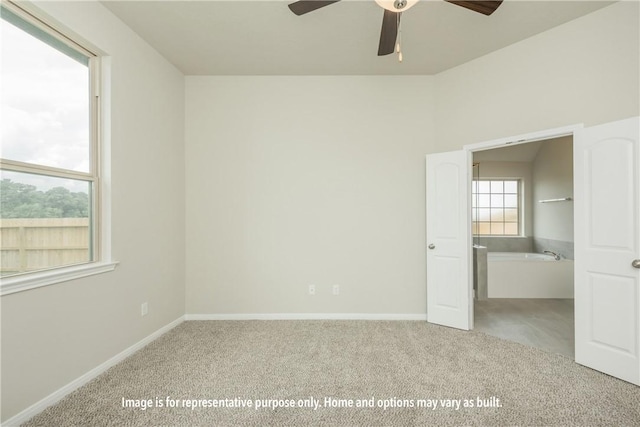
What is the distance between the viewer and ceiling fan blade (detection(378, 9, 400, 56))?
76.4 inches

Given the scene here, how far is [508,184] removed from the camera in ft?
19.6

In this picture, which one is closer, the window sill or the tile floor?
the window sill

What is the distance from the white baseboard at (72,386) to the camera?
5.75ft

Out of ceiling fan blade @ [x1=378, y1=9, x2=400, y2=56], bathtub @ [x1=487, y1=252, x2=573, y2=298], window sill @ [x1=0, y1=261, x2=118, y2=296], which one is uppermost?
ceiling fan blade @ [x1=378, y1=9, x2=400, y2=56]

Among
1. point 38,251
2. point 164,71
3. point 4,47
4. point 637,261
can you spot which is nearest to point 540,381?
point 637,261

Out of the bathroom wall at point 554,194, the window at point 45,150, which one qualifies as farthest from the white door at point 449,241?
the window at point 45,150

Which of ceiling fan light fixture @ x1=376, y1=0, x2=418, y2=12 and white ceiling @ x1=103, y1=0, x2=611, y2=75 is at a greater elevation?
white ceiling @ x1=103, y1=0, x2=611, y2=75

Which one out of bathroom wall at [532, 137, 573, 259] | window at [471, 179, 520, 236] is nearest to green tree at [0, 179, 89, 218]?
window at [471, 179, 520, 236]

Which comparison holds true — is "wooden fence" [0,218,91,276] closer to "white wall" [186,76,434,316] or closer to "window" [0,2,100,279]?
"window" [0,2,100,279]

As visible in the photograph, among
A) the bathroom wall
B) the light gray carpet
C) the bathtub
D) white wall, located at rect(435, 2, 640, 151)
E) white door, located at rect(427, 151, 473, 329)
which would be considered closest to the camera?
the light gray carpet

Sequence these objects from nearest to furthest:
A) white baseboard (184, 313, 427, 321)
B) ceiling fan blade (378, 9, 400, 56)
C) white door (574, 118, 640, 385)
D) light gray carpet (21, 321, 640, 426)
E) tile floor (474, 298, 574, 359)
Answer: light gray carpet (21, 321, 640, 426)
ceiling fan blade (378, 9, 400, 56)
white door (574, 118, 640, 385)
tile floor (474, 298, 574, 359)
white baseboard (184, 313, 427, 321)

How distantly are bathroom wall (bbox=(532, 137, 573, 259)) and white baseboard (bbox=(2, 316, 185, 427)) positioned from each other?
620 centimetres

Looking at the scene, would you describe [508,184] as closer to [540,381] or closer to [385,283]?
[385,283]

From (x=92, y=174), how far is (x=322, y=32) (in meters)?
2.38
